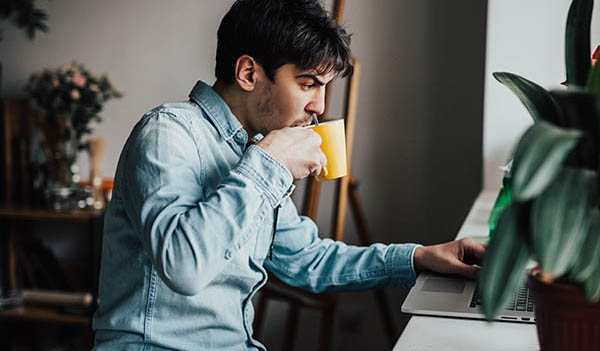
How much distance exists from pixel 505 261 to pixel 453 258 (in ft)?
1.87

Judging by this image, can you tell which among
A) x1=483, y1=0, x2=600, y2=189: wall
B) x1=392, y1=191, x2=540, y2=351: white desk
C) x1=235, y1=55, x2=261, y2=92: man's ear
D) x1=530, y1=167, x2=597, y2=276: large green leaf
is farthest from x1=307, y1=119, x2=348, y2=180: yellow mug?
x1=483, y1=0, x2=600, y2=189: wall

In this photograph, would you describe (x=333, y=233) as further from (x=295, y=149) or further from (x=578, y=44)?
(x=578, y=44)

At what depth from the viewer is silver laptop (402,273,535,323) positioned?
92 centimetres

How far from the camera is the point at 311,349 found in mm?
2584

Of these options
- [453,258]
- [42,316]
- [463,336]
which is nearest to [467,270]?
→ [453,258]

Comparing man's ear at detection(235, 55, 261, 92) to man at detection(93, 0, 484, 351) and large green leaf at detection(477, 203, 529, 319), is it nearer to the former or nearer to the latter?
man at detection(93, 0, 484, 351)

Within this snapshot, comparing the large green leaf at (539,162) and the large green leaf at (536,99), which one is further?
the large green leaf at (536,99)

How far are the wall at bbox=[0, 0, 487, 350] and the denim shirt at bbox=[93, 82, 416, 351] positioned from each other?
1.24m

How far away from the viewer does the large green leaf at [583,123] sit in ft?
1.87

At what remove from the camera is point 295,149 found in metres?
0.99

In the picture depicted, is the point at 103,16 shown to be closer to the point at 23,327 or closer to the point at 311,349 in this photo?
the point at 23,327

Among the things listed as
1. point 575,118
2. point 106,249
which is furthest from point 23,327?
point 575,118

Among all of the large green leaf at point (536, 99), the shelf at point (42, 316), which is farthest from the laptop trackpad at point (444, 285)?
the shelf at point (42, 316)

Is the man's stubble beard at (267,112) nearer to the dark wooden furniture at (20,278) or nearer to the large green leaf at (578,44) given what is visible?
the large green leaf at (578,44)
